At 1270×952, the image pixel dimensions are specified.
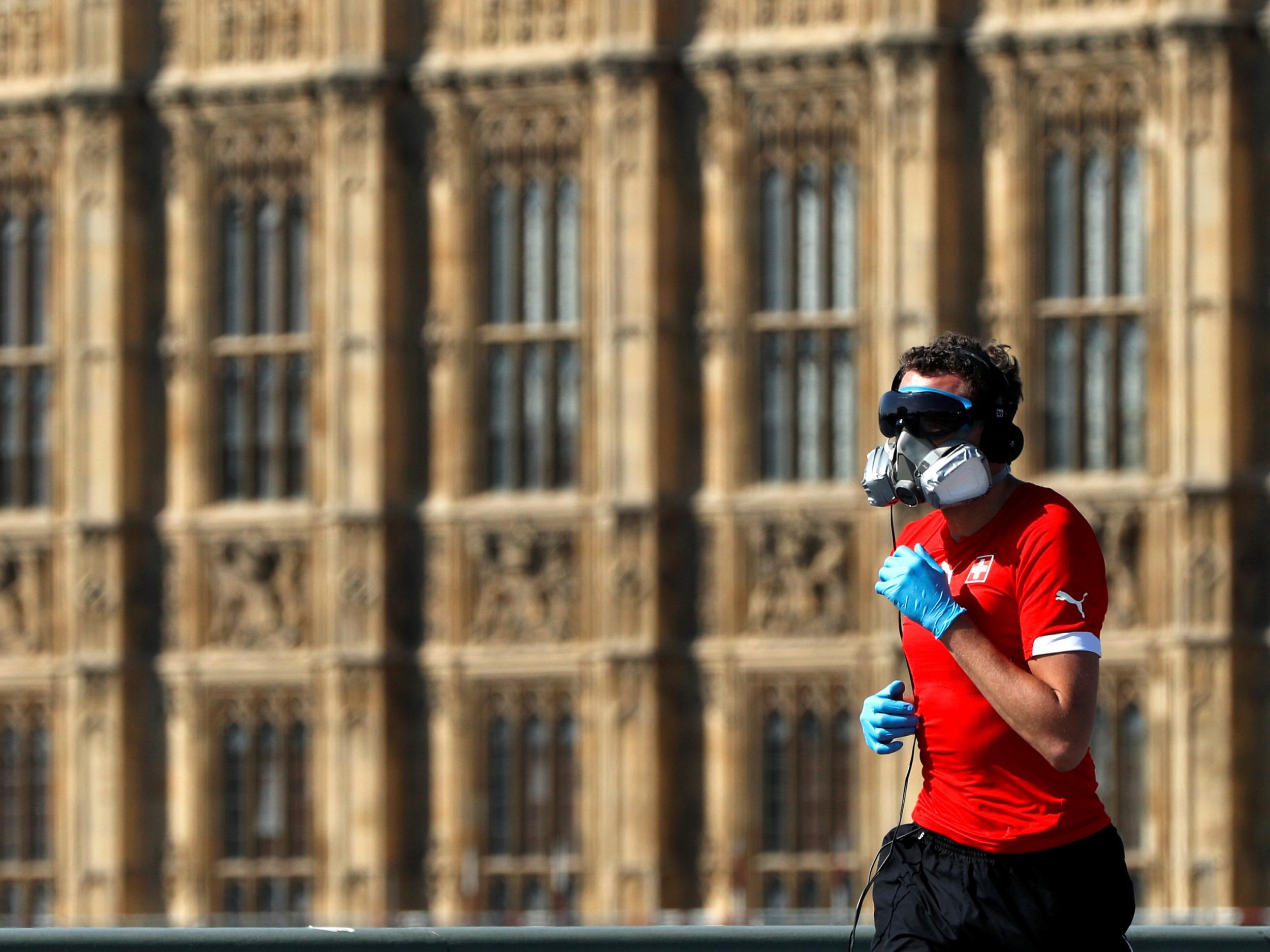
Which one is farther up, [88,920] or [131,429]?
[131,429]

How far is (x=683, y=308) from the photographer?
22203mm

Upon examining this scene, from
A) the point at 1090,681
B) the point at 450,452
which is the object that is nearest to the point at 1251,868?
the point at 450,452

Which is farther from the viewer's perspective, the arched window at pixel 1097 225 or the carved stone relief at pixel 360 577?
the carved stone relief at pixel 360 577

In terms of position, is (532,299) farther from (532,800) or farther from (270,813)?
(270,813)

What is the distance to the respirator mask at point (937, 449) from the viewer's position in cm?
487

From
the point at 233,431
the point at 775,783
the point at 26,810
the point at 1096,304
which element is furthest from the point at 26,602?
the point at 1096,304

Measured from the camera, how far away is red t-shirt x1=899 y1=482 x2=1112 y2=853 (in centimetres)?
468

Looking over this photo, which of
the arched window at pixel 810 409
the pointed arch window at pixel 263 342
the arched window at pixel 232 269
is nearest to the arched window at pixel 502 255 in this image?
the pointed arch window at pixel 263 342

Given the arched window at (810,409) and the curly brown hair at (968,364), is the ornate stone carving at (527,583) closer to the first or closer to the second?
the arched window at (810,409)

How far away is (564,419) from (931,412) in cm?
1748

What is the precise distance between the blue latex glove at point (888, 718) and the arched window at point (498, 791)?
17.5 meters

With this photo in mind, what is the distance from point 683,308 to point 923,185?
2.30 m

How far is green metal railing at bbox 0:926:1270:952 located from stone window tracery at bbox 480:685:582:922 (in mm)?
16028

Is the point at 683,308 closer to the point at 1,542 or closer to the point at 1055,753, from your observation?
the point at 1,542
